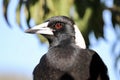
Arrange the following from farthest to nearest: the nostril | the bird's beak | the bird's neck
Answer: the bird's neck
the bird's beak
the nostril

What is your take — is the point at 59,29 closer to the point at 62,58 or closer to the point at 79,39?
the point at 79,39

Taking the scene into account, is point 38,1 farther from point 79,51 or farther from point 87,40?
point 79,51

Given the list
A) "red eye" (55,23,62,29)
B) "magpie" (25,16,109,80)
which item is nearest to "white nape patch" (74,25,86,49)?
"magpie" (25,16,109,80)

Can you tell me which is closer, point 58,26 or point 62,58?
point 62,58

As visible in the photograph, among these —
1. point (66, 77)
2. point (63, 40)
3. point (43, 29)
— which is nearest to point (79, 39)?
point (63, 40)

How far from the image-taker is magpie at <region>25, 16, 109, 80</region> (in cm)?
497

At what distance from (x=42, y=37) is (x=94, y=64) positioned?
935 millimetres

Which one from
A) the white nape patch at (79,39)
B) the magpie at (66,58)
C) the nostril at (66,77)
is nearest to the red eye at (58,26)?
the magpie at (66,58)

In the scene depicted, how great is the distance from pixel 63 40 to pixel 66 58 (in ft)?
1.07

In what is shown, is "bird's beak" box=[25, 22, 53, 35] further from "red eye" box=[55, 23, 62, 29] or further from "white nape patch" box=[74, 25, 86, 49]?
"white nape patch" box=[74, 25, 86, 49]

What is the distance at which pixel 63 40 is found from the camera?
5.39 meters

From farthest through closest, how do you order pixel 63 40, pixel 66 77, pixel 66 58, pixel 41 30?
pixel 63 40 → pixel 41 30 → pixel 66 58 → pixel 66 77

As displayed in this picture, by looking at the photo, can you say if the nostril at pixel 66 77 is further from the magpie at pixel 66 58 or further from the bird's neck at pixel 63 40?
the bird's neck at pixel 63 40

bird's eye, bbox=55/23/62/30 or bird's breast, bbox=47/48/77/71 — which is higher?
bird's eye, bbox=55/23/62/30
